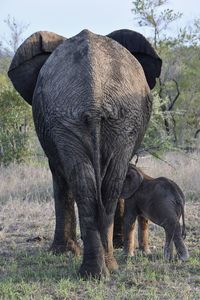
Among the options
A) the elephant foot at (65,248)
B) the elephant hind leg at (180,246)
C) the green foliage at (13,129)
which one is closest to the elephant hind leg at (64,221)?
the elephant foot at (65,248)

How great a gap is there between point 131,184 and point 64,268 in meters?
1.14

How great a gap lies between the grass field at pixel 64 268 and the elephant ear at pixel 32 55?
1.80 meters

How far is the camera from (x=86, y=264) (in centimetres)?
489

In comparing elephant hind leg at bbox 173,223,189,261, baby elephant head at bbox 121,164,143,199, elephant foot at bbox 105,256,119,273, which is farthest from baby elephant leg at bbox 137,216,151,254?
elephant foot at bbox 105,256,119,273

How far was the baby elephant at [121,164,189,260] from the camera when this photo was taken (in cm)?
570

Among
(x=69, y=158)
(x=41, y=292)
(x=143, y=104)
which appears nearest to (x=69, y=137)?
(x=69, y=158)

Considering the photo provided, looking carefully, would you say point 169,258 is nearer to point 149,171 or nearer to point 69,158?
point 69,158

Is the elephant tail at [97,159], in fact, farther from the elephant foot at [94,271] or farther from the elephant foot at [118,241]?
the elephant foot at [118,241]

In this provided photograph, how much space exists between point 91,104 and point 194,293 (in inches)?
63.9

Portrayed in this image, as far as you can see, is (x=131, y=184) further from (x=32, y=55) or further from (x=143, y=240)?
(x=32, y=55)

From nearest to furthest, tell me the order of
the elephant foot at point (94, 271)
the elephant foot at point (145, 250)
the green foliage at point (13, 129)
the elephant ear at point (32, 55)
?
the elephant foot at point (94, 271) < the elephant ear at point (32, 55) < the elephant foot at point (145, 250) < the green foliage at point (13, 129)

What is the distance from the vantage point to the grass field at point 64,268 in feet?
14.6

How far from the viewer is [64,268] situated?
5.42 m

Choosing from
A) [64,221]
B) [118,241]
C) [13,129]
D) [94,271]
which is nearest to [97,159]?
[94,271]
